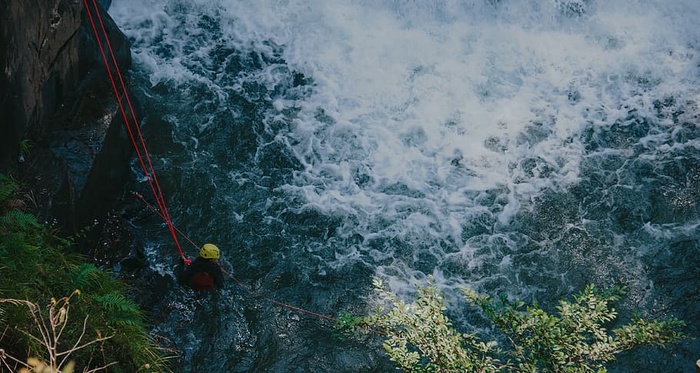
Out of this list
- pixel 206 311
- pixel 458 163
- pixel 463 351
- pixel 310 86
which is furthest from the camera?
pixel 310 86

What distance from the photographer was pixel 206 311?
30.1 feet

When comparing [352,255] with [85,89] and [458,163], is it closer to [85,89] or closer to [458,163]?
[458,163]

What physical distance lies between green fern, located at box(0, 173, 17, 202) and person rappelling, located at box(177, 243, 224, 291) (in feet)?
7.61

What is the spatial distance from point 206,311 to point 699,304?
7034 millimetres

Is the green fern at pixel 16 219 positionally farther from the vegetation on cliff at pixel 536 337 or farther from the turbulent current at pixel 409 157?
the vegetation on cliff at pixel 536 337

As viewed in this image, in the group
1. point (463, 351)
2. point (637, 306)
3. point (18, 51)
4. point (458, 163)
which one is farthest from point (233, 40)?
point (463, 351)

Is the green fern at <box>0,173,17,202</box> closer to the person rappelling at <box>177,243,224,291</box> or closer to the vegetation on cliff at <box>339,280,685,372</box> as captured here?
the person rappelling at <box>177,243,224,291</box>

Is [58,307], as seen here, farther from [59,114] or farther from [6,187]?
[59,114]

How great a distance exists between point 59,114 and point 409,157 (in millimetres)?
5696

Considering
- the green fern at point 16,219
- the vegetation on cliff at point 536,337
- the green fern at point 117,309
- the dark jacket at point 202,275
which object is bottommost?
the dark jacket at point 202,275

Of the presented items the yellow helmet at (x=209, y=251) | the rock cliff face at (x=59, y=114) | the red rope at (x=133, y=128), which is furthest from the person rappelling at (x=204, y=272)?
the rock cliff face at (x=59, y=114)

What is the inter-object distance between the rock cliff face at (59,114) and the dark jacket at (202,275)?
1569 millimetres

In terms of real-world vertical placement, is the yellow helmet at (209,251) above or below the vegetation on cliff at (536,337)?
below

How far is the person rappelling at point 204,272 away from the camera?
345 inches
